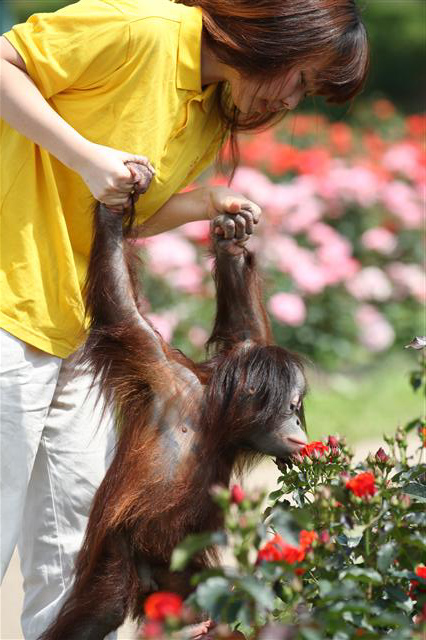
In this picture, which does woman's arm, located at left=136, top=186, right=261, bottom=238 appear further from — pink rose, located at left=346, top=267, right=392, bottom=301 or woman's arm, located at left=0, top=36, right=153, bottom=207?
pink rose, located at left=346, top=267, right=392, bottom=301

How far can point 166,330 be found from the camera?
19.0 ft

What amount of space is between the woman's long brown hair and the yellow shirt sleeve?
0.80ft

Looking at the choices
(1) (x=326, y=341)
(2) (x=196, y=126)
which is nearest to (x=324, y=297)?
(1) (x=326, y=341)

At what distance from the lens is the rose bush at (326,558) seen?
1.72m

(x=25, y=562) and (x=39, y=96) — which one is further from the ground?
(x=39, y=96)

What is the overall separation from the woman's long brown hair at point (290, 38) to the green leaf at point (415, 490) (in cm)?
98

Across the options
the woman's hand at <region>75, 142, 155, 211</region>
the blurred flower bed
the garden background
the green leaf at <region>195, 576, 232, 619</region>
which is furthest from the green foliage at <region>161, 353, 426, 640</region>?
the blurred flower bed

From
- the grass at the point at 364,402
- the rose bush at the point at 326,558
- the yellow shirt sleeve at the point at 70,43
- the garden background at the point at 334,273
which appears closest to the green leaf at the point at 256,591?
the rose bush at the point at 326,558

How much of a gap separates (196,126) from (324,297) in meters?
4.08

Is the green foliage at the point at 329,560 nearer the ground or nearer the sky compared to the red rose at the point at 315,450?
nearer the sky

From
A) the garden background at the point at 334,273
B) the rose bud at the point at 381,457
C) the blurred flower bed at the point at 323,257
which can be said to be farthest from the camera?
the blurred flower bed at the point at 323,257

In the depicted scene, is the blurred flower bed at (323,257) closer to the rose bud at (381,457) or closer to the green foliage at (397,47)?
the rose bud at (381,457)

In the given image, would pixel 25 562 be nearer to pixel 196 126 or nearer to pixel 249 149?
pixel 196 126

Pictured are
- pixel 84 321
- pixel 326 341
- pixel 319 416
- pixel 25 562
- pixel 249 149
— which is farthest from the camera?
pixel 249 149
